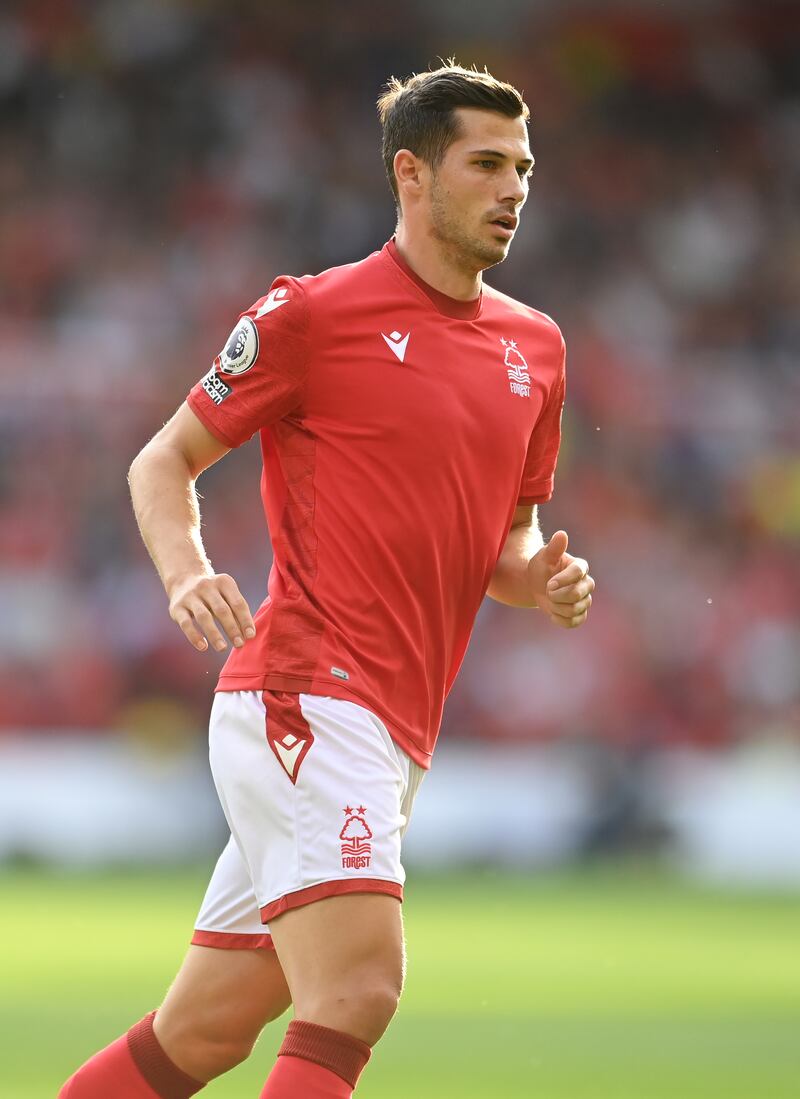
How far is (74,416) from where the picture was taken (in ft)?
51.1

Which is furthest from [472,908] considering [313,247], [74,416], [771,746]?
[313,247]

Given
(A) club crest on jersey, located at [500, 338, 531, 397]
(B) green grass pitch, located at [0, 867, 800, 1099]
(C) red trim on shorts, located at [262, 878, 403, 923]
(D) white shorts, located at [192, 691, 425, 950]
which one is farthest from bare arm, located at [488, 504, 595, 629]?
(B) green grass pitch, located at [0, 867, 800, 1099]

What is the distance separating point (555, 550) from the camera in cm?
441

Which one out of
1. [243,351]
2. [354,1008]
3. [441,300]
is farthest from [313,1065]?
[441,300]

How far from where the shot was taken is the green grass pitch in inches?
272

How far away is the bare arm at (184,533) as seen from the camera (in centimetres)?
388

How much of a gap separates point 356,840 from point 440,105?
171cm

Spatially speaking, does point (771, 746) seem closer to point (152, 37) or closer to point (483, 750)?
point (483, 750)

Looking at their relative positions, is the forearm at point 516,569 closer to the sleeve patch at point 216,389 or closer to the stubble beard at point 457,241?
the stubble beard at point 457,241

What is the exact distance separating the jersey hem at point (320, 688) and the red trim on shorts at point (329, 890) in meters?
0.35

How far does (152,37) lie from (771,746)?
32.9ft

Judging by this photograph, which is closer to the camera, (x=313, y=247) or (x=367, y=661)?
(x=367, y=661)

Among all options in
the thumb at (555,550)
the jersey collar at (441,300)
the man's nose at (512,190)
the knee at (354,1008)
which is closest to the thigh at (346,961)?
the knee at (354,1008)

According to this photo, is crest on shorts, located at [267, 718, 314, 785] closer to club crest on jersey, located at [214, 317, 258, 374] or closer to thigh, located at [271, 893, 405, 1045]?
thigh, located at [271, 893, 405, 1045]
